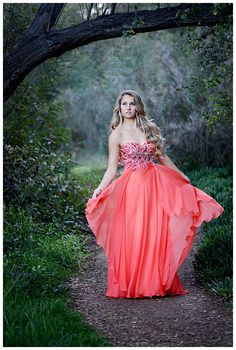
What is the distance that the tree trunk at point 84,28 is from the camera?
5.80m

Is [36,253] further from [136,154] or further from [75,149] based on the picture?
[75,149]

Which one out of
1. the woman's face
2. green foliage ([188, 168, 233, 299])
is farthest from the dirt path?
the woman's face

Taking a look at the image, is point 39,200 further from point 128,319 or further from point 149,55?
point 149,55

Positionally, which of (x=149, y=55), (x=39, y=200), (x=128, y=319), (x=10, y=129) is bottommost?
(x=128, y=319)

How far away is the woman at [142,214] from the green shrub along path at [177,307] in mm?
225

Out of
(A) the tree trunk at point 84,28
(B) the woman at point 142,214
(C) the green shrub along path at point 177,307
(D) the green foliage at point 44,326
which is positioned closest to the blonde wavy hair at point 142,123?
(B) the woman at point 142,214

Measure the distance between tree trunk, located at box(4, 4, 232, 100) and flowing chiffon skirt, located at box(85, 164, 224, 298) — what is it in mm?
1423

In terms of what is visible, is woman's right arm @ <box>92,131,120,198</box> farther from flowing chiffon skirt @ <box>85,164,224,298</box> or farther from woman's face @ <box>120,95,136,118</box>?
woman's face @ <box>120,95,136,118</box>

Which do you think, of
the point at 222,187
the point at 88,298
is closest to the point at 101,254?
the point at 88,298

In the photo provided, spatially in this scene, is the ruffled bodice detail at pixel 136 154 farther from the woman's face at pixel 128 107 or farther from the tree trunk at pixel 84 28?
the tree trunk at pixel 84 28

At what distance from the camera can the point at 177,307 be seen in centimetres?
574

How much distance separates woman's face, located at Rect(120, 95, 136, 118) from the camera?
6402 millimetres

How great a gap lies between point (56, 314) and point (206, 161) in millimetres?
9549

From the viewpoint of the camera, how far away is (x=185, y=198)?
20.3 ft
